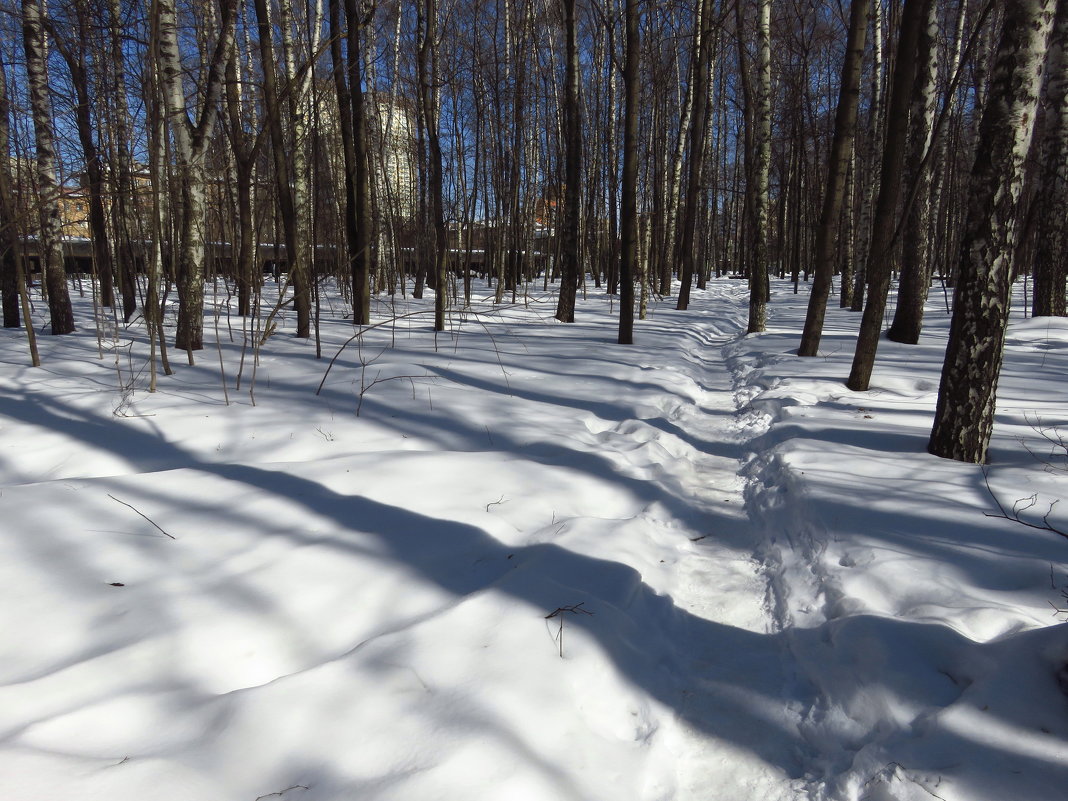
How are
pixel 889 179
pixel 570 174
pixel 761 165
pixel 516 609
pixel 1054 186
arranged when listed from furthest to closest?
1. pixel 570 174
2. pixel 761 165
3. pixel 1054 186
4. pixel 889 179
5. pixel 516 609

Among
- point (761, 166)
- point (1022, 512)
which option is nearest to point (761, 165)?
point (761, 166)

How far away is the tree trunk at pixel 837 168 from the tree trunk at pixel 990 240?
3.38 meters

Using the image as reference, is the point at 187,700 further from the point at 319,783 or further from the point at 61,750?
the point at 319,783

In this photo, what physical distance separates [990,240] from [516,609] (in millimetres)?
3410

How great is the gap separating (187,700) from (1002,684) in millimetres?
2348

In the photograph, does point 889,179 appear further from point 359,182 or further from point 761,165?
point 359,182

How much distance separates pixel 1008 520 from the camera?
279 centimetres

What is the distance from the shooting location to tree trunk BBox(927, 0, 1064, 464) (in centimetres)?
320

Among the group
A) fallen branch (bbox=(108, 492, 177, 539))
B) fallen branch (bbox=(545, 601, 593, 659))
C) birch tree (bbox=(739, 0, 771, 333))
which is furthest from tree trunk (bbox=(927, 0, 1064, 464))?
birch tree (bbox=(739, 0, 771, 333))

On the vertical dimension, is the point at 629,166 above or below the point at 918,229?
above

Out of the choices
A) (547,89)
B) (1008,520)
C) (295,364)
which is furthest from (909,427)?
(547,89)

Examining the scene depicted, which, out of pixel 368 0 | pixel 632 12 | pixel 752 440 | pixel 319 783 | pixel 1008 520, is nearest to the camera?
pixel 319 783

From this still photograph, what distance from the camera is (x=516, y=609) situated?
2.21m

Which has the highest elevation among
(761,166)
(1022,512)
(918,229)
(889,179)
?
(761,166)
